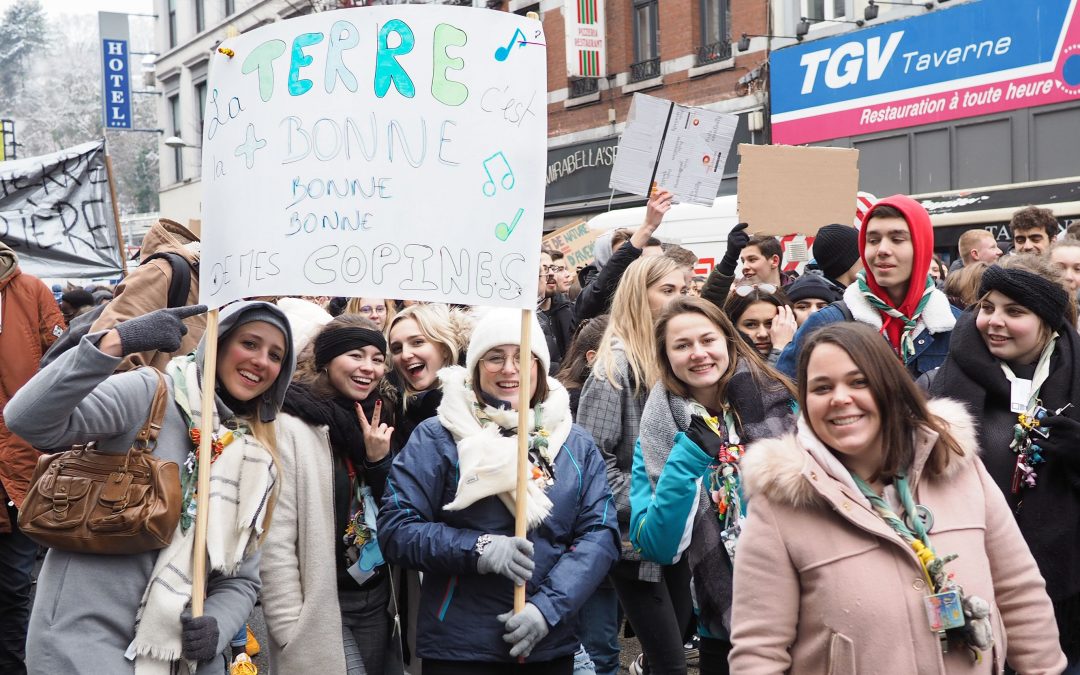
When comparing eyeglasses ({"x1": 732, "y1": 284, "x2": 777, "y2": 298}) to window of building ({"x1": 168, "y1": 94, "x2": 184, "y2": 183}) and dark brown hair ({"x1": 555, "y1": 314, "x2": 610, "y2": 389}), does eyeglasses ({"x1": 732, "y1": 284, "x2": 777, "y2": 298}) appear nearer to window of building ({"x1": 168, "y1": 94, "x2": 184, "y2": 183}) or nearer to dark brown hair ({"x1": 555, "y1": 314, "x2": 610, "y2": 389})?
dark brown hair ({"x1": 555, "y1": 314, "x2": 610, "y2": 389})

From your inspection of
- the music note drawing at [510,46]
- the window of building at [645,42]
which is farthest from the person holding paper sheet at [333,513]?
the window of building at [645,42]

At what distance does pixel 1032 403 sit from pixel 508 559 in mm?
2004

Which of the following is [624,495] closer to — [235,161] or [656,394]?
[656,394]

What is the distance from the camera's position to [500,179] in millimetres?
3488

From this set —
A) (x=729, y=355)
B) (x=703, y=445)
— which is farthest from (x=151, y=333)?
(x=729, y=355)

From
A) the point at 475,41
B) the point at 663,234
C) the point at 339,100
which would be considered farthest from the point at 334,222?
the point at 663,234

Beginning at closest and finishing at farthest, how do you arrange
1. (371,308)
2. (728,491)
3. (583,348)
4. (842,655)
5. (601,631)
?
(842,655)
(728,491)
(601,631)
(583,348)
(371,308)

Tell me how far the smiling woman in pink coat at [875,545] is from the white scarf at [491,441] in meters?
0.88

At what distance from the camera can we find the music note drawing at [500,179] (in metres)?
3.47

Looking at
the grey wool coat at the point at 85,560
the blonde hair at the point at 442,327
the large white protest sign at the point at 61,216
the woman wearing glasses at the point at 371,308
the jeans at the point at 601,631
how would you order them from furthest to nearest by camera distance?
the large white protest sign at the point at 61,216 → the woman wearing glasses at the point at 371,308 → the blonde hair at the point at 442,327 → the jeans at the point at 601,631 → the grey wool coat at the point at 85,560

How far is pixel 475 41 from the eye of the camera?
11.5ft

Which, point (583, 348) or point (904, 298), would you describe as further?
point (583, 348)

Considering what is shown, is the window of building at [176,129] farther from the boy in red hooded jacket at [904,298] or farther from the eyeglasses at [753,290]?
the boy in red hooded jacket at [904,298]

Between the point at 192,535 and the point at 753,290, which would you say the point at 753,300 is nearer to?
the point at 753,290
